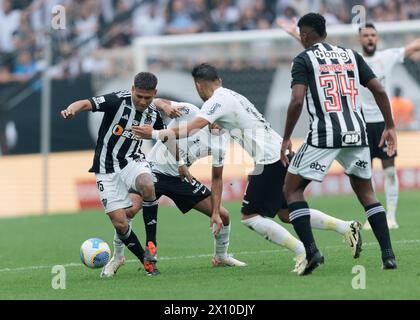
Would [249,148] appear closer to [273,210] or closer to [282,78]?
[273,210]

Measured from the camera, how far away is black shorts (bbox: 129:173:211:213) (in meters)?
11.3

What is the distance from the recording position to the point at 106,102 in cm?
1033

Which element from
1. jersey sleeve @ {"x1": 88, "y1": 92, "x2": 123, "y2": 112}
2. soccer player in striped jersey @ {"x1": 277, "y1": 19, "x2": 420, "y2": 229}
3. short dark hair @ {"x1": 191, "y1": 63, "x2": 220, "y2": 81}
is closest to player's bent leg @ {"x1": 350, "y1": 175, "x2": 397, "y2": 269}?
short dark hair @ {"x1": 191, "y1": 63, "x2": 220, "y2": 81}

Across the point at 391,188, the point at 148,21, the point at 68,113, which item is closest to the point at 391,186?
the point at 391,188

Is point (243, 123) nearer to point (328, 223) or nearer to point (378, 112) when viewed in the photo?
point (328, 223)

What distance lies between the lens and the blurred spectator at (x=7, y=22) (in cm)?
2377

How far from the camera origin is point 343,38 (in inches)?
848

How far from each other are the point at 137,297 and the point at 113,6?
17039 millimetres

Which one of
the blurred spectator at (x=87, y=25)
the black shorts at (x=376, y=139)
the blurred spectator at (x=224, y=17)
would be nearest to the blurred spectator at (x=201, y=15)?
the blurred spectator at (x=224, y=17)

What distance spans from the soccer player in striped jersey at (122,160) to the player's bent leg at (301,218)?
168cm

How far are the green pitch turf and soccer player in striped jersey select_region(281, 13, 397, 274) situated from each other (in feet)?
1.54

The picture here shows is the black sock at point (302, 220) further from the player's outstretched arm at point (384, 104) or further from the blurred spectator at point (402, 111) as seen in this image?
the blurred spectator at point (402, 111)

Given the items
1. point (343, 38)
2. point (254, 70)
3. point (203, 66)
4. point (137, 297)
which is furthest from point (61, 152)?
point (137, 297)

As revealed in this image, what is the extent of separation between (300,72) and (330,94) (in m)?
0.34
